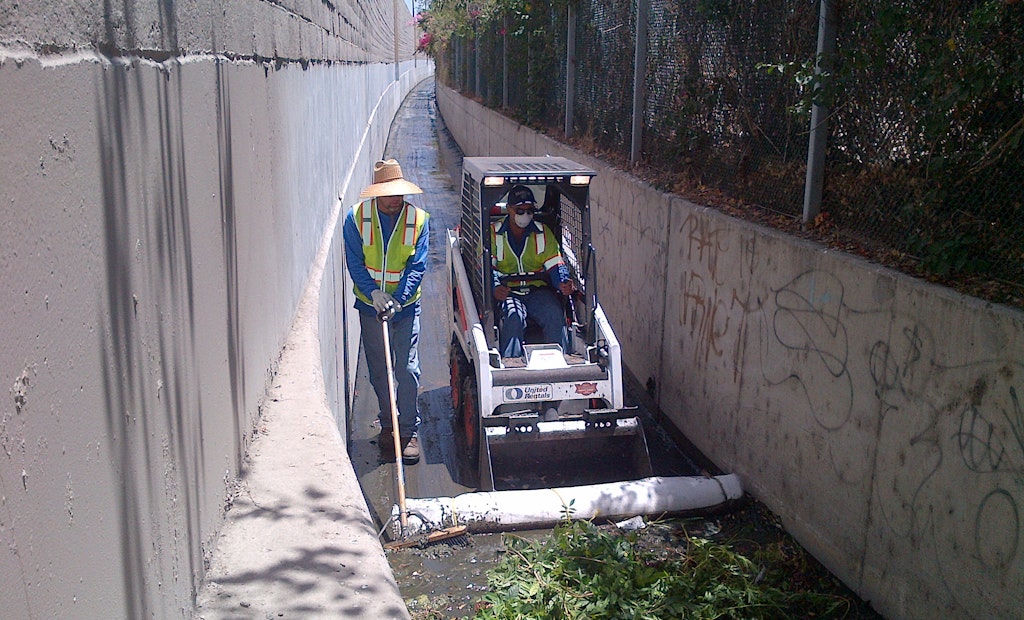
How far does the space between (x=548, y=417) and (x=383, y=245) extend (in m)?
1.84

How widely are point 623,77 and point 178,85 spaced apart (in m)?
9.69

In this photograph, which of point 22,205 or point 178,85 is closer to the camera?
point 22,205

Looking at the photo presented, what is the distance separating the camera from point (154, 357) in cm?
208

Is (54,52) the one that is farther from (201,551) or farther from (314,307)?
(314,307)

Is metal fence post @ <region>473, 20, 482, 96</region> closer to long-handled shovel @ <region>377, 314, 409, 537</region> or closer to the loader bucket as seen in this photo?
long-handled shovel @ <region>377, 314, 409, 537</region>

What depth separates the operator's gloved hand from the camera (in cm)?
703

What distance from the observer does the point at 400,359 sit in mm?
7426

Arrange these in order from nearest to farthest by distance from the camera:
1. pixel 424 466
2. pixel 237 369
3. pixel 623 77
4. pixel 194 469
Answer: pixel 194 469 → pixel 237 369 → pixel 424 466 → pixel 623 77

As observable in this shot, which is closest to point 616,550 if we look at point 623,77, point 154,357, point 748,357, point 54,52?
point 748,357

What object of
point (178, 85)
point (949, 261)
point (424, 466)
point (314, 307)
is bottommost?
point (424, 466)

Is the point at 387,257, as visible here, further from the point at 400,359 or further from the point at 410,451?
the point at 410,451

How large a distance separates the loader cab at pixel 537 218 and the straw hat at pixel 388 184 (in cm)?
63

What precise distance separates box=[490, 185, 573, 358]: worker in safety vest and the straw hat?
95 centimetres

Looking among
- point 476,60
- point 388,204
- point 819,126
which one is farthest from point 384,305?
point 476,60
